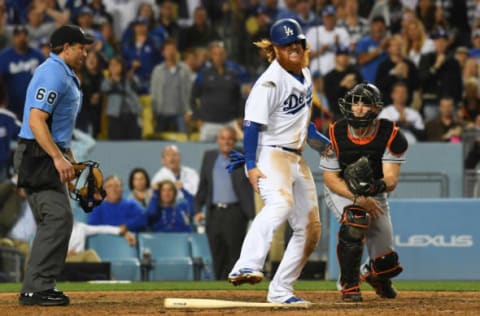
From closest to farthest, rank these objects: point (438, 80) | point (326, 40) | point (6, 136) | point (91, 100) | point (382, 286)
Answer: point (382, 286)
point (6, 136)
point (91, 100)
point (438, 80)
point (326, 40)

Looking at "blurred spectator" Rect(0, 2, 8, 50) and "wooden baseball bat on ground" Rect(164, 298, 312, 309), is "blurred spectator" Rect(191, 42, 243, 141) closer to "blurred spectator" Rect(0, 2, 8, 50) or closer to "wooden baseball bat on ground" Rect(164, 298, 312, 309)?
"blurred spectator" Rect(0, 2, 8, 50)

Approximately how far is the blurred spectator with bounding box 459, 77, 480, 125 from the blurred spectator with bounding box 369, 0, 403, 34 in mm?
2220

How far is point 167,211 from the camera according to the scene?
1641cm

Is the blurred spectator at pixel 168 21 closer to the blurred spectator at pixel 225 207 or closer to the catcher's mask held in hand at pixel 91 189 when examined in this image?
the blurred spectator at pixel 225 207

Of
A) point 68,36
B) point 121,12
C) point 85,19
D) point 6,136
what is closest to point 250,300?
point 68,36

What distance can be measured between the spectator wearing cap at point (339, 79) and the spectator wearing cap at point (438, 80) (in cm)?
119

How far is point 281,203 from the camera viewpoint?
375 inches

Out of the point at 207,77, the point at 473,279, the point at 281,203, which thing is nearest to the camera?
the point at 281,203

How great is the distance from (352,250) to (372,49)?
32.1 feet

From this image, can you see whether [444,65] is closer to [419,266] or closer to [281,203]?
[419,266]

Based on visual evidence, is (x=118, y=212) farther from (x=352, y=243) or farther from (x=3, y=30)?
(x=352, y=243)

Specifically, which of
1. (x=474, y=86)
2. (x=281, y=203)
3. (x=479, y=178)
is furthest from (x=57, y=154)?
(x=474, y=86)

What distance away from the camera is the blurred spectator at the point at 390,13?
2067 cm

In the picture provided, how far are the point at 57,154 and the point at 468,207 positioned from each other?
7.06 m
